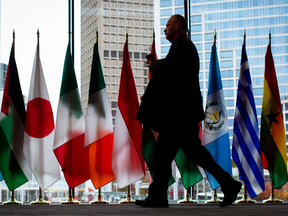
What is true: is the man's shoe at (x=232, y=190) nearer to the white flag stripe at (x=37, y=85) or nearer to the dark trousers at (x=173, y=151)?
the dark trousers at (x=173, y=151)

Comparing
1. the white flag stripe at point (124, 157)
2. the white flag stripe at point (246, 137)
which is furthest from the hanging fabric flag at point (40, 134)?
the white flag stripe at point (246, 137)

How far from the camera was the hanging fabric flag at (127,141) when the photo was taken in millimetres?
3787

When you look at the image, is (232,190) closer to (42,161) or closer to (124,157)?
(124,157)

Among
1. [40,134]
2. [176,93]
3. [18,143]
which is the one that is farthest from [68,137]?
[176,93]

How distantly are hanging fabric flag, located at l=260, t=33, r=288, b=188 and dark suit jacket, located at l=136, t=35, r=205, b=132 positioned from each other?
1681mm

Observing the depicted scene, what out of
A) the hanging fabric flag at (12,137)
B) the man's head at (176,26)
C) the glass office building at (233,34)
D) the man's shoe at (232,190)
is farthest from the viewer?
the glass office building at (233,34)

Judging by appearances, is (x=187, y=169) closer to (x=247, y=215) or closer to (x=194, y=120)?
(x=194, y=120)

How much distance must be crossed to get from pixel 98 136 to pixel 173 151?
1484mm

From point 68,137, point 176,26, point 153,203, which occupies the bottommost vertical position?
point 153,203

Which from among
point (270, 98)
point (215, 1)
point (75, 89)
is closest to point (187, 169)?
point (270, 98)

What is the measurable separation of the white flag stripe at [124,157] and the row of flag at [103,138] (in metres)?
0.01

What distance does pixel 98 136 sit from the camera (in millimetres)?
3852

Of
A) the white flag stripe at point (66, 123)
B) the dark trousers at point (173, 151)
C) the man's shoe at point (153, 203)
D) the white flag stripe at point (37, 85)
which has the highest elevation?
the white flag stripe at point (37, 85)

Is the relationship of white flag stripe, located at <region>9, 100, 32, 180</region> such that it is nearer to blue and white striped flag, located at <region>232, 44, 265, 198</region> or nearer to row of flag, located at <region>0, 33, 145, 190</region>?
row of flag, located at <region>0, 33, 145, 190</region>
